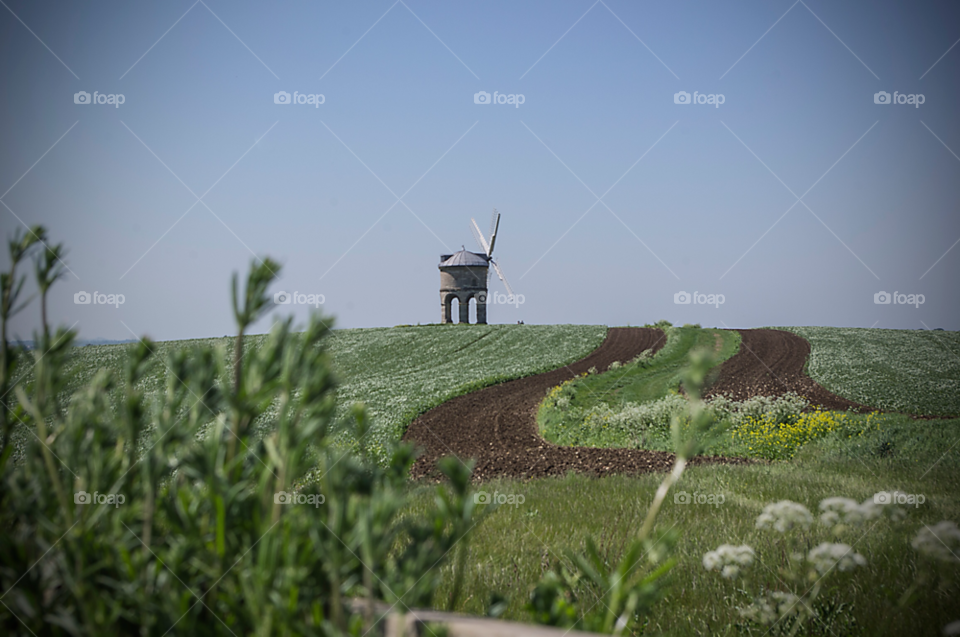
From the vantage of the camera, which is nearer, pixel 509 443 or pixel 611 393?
pixel 509 443

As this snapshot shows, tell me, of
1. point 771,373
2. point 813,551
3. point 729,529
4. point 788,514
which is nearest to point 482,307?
point 771,373

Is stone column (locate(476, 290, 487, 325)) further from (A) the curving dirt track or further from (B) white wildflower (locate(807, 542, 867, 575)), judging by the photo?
(B) white wildflower (locate(807, 542, 867, 575))

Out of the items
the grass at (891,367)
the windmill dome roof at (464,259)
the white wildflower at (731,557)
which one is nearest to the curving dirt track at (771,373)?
the grass at (891,367)

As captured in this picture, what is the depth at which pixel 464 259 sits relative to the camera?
6200cm

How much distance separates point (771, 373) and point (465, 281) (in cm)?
3842

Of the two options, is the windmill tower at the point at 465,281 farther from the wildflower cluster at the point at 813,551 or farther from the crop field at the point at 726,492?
the wildflower cluster at the point at 813,551

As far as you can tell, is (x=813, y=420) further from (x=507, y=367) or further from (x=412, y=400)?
(x=507, y=367)

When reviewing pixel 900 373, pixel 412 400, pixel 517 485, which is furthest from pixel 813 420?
pixel 900 373

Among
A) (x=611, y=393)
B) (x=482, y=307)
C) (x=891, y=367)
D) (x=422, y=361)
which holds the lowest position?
(x=611, y=393)

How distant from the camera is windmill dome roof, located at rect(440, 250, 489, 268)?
61709mm

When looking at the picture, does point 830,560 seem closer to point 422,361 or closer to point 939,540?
point 939,540

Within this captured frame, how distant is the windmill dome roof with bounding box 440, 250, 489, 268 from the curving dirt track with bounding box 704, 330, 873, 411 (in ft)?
96.2

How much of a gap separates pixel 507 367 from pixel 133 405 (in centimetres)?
3190

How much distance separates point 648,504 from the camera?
23.2ft
